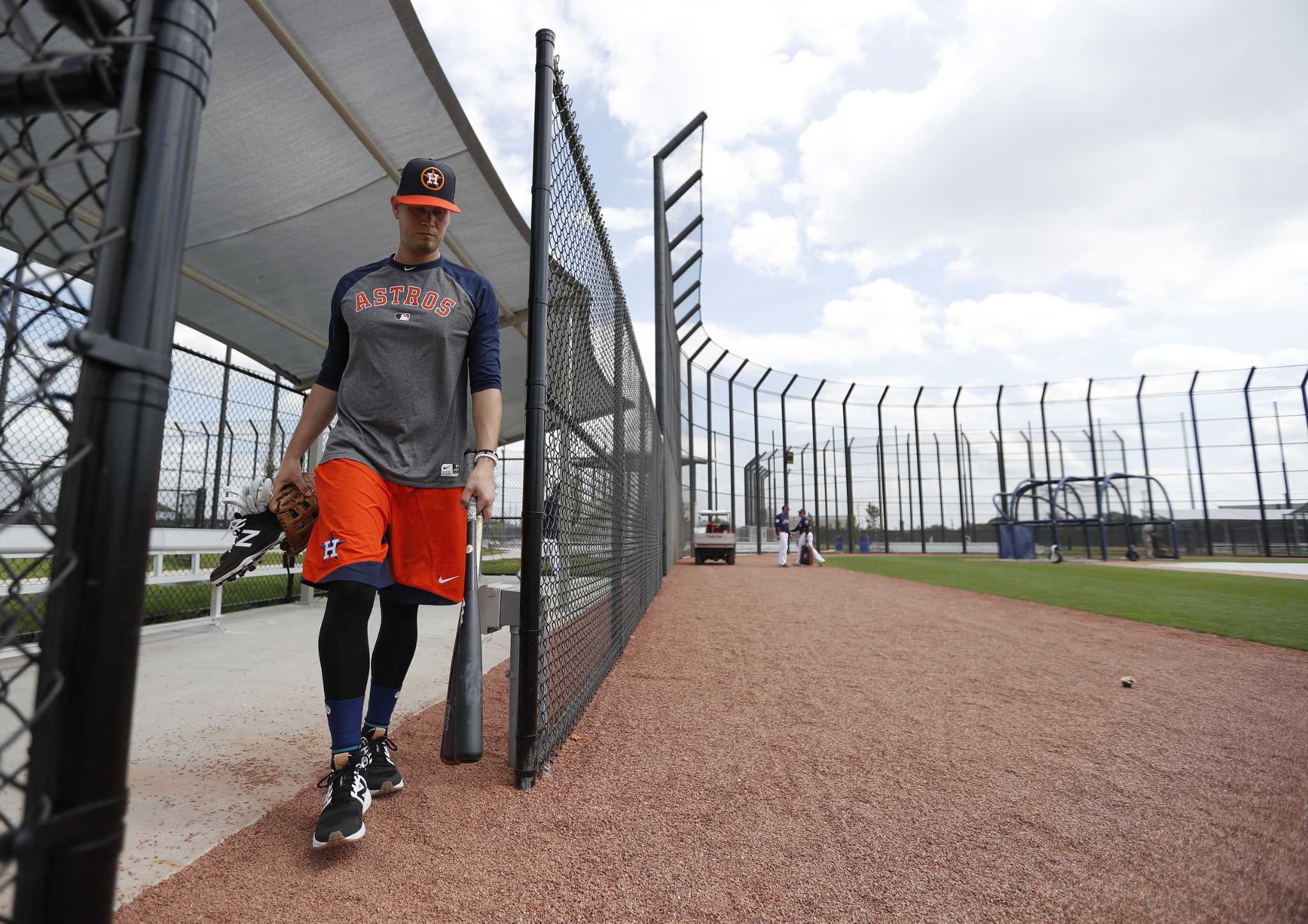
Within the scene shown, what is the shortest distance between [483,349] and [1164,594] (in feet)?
30.4

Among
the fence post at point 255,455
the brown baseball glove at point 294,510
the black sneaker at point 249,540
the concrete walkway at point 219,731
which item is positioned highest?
the fence post at point 255,455

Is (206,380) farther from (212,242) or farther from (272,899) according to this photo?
(272,899)

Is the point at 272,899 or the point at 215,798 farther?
the point at 215,798

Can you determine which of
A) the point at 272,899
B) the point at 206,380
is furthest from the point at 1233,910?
the point at 206,380

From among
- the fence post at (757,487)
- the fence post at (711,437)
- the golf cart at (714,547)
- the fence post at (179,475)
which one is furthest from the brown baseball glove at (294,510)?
the fence post at (757,487)

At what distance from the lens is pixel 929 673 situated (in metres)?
3.86

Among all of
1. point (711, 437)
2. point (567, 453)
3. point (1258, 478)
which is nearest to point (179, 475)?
point (567, 453)

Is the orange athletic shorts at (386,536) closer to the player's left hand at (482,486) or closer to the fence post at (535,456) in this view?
the player's left hand at (482,486)

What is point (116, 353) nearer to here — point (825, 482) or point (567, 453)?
point (567, 453)

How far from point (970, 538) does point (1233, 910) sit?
97.7ft

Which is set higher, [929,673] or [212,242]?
[212,242]

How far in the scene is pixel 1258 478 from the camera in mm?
23672

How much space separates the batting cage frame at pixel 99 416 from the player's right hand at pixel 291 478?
1204mm

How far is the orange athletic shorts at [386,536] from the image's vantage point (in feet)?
5.89
